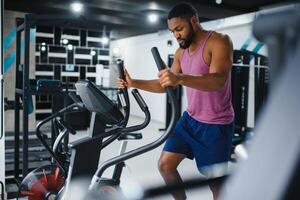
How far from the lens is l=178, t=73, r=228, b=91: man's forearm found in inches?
61.1

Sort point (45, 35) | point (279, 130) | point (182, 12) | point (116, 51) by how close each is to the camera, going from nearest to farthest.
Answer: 1. point (279, 130)
2. point (182, 12)
3. point (45, 35)
4. point (116, 51)

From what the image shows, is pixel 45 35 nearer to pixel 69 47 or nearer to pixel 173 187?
pixel 69 47

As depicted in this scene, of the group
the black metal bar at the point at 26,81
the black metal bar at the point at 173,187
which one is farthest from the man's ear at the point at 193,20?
the black metal bar at the point at 26,81

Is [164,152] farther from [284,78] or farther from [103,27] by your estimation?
[103,27]

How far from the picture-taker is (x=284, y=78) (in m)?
0.40

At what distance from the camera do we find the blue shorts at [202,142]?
6.63 ft

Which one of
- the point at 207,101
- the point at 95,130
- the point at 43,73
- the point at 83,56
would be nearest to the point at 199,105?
the point at 207,101

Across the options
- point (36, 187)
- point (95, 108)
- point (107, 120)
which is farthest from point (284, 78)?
point (36, 187)

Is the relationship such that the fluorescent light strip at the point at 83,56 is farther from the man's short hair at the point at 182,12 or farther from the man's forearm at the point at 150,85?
the man's short hair at the point at 182,12

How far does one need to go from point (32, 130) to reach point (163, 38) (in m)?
4.24

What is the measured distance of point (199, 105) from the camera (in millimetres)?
2119

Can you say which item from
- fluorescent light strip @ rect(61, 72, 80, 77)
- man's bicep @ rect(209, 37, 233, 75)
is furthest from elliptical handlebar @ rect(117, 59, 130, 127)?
fluorescent light strip @ rect(61, 72, 80, 77)

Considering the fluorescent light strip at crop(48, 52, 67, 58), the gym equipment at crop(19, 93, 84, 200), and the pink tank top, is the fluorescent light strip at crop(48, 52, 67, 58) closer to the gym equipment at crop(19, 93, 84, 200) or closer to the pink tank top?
the gym equipment at crop(19, 93, 84, 200)

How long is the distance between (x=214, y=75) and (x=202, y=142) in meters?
0.53
